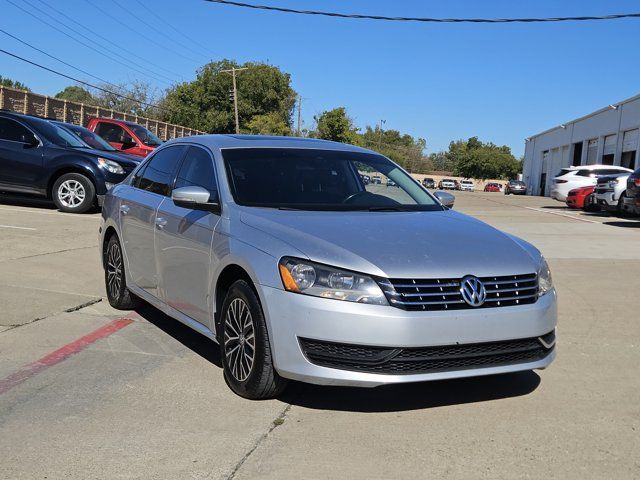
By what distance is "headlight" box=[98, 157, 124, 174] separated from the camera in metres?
13.3

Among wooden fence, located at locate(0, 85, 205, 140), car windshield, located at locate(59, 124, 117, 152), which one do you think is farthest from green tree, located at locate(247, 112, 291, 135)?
car windshield, located at locate(59, 124, 117, 152)

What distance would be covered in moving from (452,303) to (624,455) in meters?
1.17

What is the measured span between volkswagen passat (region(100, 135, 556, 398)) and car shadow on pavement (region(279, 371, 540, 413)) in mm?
329

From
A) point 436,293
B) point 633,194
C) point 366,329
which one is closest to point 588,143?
point 633,194

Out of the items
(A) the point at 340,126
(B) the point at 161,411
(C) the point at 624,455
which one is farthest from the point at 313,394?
(A) the point at 340,126

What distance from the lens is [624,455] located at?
3520 millimetres

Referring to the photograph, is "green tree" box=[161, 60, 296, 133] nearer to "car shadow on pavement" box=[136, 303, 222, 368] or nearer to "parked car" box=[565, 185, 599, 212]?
"parked car" box=[565, 185, 599, 212]

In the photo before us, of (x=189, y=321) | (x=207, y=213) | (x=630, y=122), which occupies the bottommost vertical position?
(x=189, y=321)

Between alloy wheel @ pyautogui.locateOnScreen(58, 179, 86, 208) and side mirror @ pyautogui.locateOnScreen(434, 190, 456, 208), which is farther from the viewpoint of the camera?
alloy wheel @ pyautogui.locateOnScreen(58, 179, 86, 208)

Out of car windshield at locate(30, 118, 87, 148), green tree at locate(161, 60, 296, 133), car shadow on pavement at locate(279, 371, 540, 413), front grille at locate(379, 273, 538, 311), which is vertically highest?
green tree at locate(161, 60, 296, 133)

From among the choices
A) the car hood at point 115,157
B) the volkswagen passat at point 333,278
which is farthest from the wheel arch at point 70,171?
the volkswagen passat at point 333,278

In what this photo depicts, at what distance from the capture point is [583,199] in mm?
22875

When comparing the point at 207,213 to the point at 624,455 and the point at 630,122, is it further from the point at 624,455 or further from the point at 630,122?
the point at 630,122

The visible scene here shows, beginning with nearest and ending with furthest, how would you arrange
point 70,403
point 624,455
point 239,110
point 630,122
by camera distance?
point 624,455 → point 70,403 → point 630,122 → point 239,110
